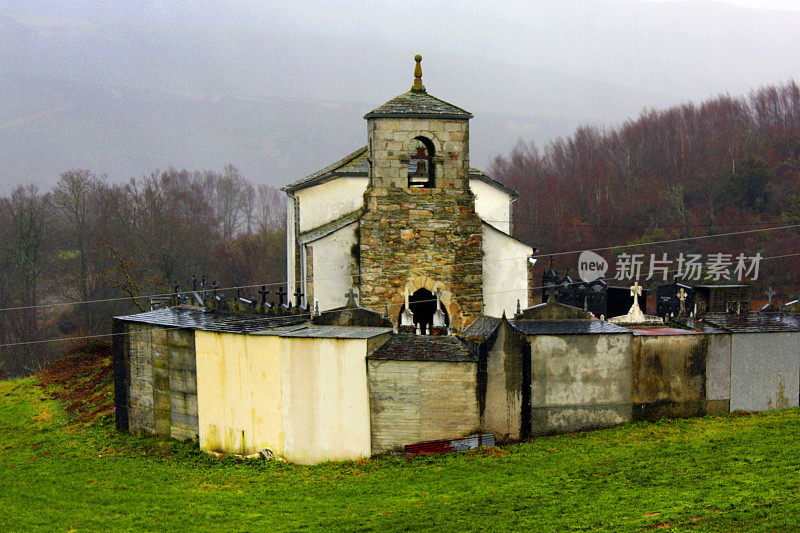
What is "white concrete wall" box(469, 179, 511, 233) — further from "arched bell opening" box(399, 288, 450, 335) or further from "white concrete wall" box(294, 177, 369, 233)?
"arched bell opening" box(399, 288, 450, 335)

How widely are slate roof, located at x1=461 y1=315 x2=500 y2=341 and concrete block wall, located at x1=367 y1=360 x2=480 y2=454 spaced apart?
1.89 feet

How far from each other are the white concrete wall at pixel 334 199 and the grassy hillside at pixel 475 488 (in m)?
9.05

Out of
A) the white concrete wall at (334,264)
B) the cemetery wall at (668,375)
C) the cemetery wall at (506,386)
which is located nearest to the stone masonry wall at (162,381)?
the white concrete wall at (334,264)

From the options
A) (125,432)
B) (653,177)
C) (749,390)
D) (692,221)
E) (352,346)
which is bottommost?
(125,432)

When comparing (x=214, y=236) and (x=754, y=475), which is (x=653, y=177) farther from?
(x=754, y=475)

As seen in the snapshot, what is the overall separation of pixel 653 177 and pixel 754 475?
54841mm

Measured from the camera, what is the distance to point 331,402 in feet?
43.8

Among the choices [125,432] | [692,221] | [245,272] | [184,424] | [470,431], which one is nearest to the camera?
[470,431]

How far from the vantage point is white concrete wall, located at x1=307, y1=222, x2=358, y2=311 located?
1864 centimetres

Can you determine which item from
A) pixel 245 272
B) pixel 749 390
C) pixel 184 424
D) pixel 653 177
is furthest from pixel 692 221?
pixel 184 424

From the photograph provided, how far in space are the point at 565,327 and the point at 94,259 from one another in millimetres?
44168

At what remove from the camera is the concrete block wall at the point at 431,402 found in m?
13.2

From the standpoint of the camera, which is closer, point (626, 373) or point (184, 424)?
point (626, 373)

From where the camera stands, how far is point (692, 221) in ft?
176
